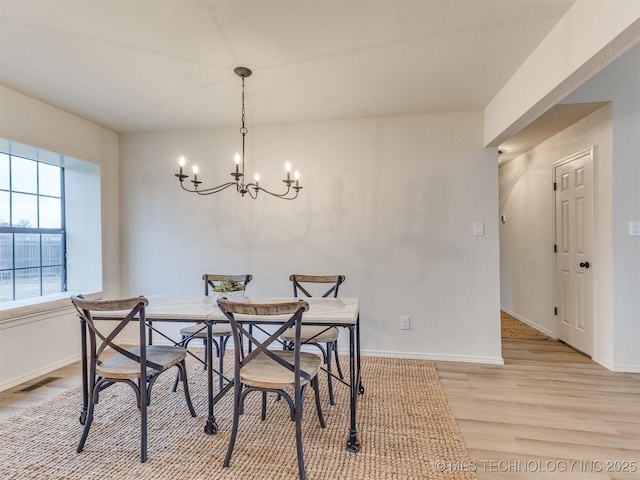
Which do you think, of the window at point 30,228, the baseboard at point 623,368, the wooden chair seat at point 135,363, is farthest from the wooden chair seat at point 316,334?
the window at point 30,228

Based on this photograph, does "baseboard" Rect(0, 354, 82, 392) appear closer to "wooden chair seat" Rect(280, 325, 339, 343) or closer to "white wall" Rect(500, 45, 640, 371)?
"wooden chair seat" Rect(280, 325, 339, 343)

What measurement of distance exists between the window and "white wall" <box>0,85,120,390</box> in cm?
37

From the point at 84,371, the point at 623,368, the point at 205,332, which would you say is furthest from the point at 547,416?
the point at 84,371

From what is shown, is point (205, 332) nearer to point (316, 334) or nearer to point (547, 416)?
point (316, 334)

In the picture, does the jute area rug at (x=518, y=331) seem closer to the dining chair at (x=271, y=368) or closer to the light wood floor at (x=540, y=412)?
the light wood floor at (x=540, y=412)

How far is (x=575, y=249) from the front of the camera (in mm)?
3348

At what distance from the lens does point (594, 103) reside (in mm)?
2838

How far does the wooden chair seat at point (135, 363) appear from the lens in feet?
5.81

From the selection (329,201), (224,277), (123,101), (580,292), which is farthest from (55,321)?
(580,292)

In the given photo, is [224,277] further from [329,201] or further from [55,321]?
[55,321]

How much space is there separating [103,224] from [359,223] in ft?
8.95

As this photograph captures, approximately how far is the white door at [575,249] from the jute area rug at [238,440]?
194 centimetres

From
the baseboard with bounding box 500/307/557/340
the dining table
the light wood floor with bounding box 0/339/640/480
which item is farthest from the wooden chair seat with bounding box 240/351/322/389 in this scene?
the baseboard with bounding box 500/307/557/340

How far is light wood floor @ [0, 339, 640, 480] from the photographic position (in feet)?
5.41
